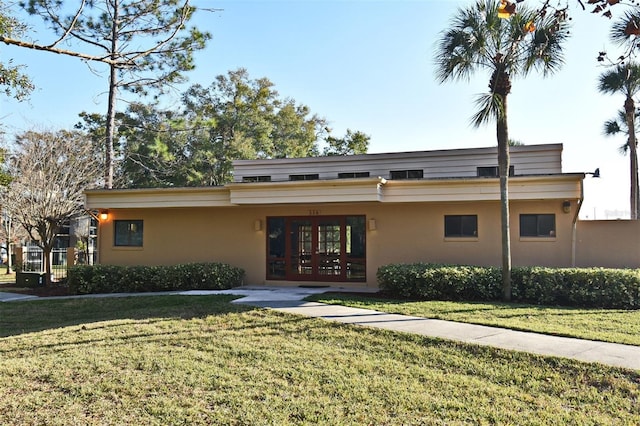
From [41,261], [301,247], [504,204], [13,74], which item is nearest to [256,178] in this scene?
[301,247]

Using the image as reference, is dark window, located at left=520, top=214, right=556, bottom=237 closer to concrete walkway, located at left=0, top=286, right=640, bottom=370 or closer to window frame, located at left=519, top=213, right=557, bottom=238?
window frame, located at left=519, top=213, right=557, bottom=238

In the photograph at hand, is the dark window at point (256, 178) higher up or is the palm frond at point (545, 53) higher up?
the palm frond at point (545, 53)

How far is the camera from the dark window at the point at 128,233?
574 inches

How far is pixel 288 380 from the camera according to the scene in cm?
511

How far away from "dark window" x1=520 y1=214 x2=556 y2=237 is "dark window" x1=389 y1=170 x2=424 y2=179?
14.7 ft

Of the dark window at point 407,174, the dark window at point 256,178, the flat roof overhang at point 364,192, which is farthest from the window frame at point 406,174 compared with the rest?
the dark window at point 256,178

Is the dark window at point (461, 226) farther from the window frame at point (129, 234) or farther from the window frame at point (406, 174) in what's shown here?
the window frame at point (129, 234)

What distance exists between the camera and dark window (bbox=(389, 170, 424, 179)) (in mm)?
15656

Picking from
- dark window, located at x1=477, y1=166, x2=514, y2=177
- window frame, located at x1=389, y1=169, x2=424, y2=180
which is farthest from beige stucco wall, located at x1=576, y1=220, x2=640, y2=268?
window frame, located at x1=389, y1=169, x2=424, y2=180

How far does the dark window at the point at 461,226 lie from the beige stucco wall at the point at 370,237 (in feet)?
0.41

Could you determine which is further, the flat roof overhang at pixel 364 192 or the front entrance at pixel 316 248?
the front entrance at pixel 316 248

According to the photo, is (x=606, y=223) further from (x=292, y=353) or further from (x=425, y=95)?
(x=292, y=353)

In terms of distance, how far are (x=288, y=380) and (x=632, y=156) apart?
2016 centimetres

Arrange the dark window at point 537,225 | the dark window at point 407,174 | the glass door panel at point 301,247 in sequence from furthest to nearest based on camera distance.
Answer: the dark window at point 407,174 < the glass door panel at point 301,247 < the dark window at point 537,225
